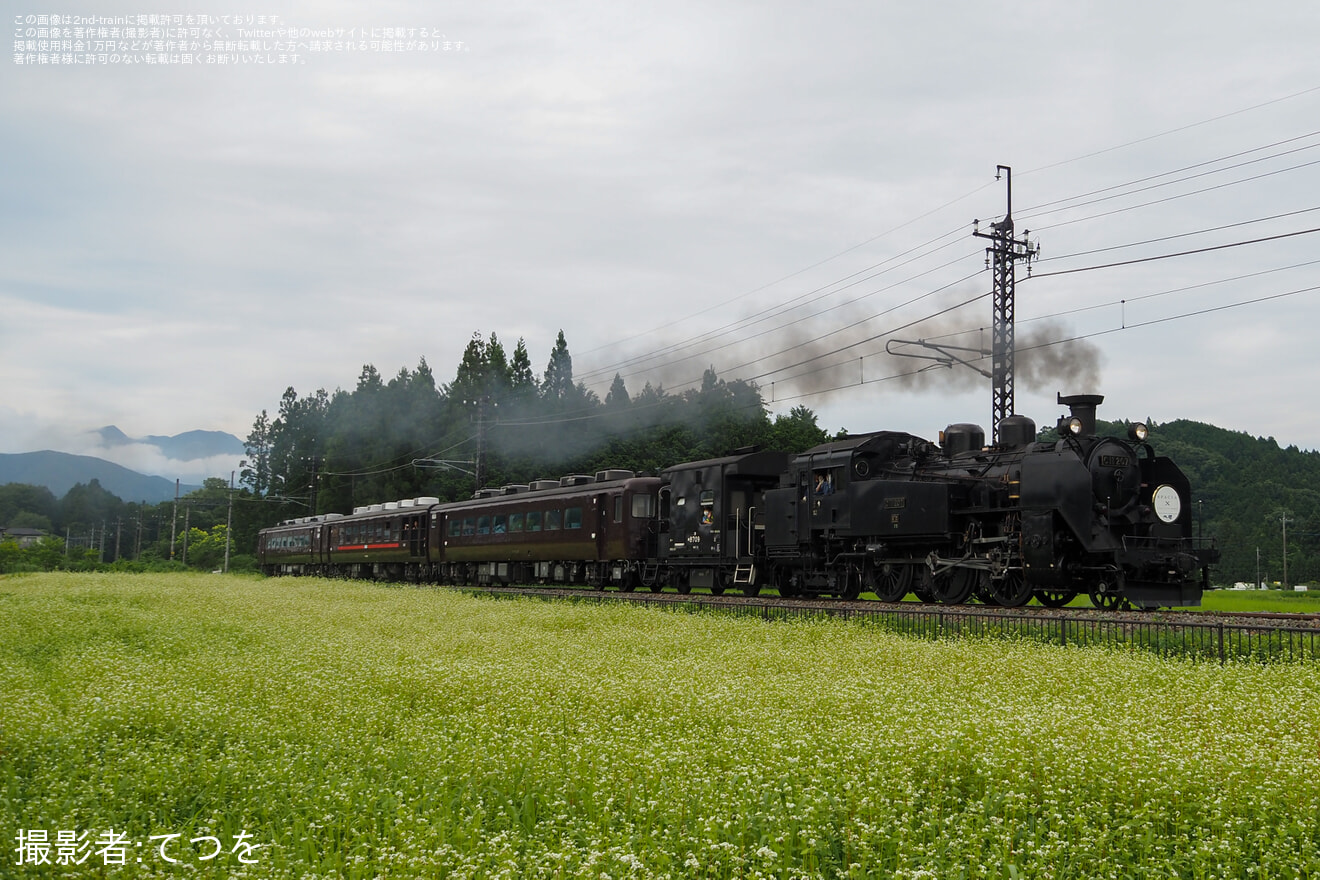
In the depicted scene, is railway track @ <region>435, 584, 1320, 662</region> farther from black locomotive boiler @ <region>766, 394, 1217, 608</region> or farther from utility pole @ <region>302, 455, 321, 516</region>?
utility pole @ <region>302, 455, 321, 516</region>

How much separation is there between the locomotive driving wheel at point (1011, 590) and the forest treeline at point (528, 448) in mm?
18932

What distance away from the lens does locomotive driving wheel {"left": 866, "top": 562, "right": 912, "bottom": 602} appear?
2139cm

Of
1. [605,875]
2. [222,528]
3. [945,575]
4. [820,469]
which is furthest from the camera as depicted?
[222,528]

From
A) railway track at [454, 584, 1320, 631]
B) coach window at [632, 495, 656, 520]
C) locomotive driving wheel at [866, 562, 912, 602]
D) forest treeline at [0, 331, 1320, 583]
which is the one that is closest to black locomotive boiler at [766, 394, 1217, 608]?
locomotive driving wheel at [866, 562, 912, 602]

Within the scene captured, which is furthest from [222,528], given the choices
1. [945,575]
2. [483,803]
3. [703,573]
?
[483,803]

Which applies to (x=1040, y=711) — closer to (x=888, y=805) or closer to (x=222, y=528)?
(x=888, y=805)

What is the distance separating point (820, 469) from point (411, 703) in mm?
13992

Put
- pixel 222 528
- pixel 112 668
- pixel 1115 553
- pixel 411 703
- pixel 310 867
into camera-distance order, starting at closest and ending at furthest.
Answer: pixel 310 867 → pixel 411 703 → pixel 112 668 → pixel 1115 553 → pixel 222 528

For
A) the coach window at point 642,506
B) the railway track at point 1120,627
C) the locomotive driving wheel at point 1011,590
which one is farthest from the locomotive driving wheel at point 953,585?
the coach window at point 642,506

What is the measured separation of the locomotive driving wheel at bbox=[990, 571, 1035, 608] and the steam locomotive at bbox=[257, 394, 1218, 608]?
0.09ft

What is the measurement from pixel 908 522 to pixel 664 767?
13.5 meters

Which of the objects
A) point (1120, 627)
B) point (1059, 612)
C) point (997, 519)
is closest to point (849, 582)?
point (997, 519)

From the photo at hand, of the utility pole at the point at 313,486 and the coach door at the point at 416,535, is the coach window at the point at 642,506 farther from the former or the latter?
the utility pole at the point at 313,486

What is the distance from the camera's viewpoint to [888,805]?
691cm
